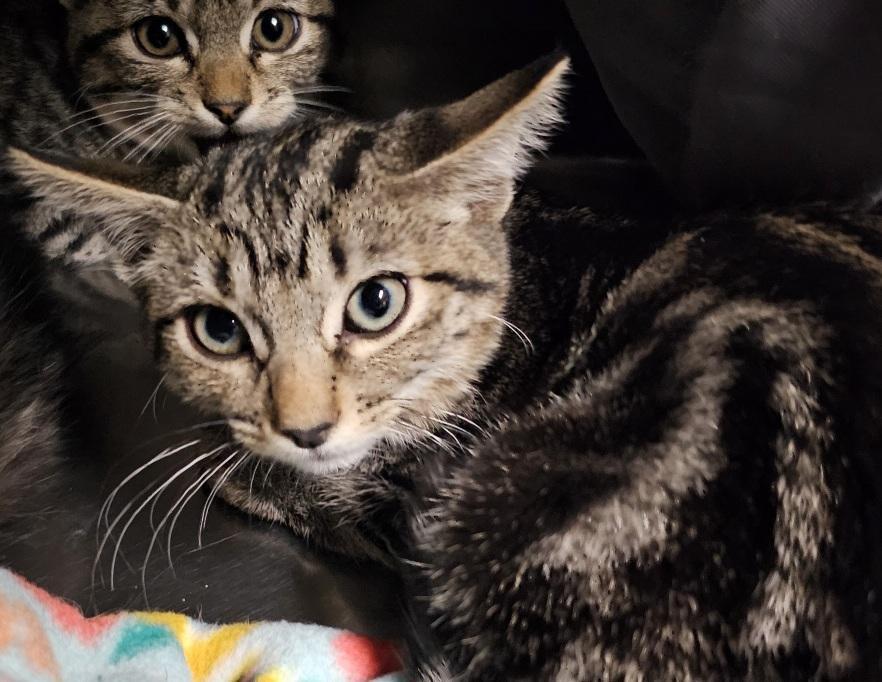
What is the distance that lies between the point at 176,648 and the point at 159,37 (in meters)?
1.03

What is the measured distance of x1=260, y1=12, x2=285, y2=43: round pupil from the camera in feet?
4.73

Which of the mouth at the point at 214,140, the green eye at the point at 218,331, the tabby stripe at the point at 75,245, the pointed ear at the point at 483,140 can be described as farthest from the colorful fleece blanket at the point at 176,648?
the mouth at the point at 214,140

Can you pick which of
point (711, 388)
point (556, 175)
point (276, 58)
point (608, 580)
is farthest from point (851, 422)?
point (276, 58)

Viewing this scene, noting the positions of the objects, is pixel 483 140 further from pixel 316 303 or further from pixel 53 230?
pixel 53 230

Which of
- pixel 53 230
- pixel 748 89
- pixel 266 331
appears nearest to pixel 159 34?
pixel 53 230

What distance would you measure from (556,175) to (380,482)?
0.55 meters

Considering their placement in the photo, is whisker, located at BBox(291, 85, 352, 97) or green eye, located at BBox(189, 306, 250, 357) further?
whisker, located at BBox(291, 85, 352, 97)

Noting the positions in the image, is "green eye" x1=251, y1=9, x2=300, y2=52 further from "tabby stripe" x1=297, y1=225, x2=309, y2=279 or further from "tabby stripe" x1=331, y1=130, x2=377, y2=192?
"tabby stripe" x1=297, y1=225, x2=309, y2=279

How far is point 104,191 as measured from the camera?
96cm

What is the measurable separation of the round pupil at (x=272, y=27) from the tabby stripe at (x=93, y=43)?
0.24 meters

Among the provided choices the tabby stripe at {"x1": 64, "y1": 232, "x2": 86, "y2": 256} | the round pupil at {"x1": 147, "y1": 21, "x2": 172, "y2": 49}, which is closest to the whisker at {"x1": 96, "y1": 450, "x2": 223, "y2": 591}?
the tabby stripe at {"x1": 64, "y1": 232, "x2": 86, "y2": 256}

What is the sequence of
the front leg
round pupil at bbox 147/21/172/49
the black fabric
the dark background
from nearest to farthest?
the front leg, the black fabric, the dark background, round pupil at bbox 147/21/172/49

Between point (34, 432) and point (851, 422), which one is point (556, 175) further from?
point (34, 432)

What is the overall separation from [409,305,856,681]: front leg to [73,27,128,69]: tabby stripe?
1092 mm
